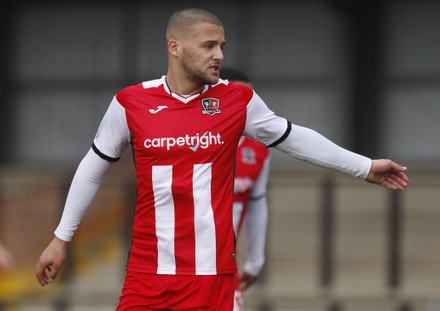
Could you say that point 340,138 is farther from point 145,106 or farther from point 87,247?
point 145,106

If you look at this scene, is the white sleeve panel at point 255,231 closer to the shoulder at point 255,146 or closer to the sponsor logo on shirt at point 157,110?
the shoulder at point 255,146

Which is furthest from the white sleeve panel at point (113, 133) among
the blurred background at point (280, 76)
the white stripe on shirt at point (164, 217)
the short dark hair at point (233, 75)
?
the blurred background at point (280, 76)

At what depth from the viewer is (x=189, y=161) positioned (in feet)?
18.9

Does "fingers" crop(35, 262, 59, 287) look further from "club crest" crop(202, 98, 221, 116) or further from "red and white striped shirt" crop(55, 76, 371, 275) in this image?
"club crest" crop(202, 98, 221, 116)

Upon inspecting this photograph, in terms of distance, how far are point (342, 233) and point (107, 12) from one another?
5935 millimetres

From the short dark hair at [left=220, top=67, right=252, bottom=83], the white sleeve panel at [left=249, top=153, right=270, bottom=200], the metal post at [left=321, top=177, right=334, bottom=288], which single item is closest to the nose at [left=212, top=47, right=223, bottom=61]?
the short dark hair at [left=220, top=67, right=252, bottom=83]

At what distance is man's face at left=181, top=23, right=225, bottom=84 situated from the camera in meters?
5.78

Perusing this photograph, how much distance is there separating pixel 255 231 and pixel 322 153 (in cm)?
191

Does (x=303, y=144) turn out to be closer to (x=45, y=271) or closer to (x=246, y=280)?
(x=45, y=271)

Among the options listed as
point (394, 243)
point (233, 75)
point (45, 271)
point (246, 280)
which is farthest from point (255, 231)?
point (394, 243)

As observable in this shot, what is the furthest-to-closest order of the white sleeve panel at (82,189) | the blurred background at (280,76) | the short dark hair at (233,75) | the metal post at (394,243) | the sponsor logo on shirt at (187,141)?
the blurred background at (280,76)
the metal post at (394,243)
the short dark hair at (233,75)
the white sleeve panel at (82,189)
the sponsor logo on shirt at (187,141)

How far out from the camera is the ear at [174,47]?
5906 mm

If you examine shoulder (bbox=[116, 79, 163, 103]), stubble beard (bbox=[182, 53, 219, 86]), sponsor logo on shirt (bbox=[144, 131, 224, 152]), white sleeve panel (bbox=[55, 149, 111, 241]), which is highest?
stubble beard (bbox=[182, 53, 219, 86])

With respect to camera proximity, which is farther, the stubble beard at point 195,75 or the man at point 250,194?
the man at point 250,194
